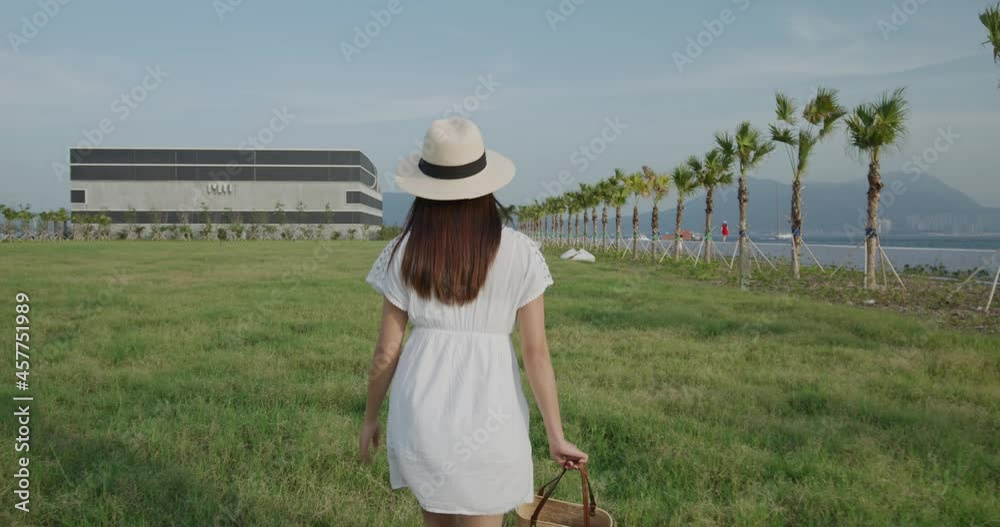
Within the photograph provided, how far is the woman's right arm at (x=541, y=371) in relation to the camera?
2279 mm

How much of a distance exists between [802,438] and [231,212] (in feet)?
284

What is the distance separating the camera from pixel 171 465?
4.43 m

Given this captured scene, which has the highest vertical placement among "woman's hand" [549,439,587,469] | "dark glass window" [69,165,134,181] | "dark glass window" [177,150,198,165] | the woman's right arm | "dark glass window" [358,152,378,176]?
"dark glass window" [358,152,378,176]

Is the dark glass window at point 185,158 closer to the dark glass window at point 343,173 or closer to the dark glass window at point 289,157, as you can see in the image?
the dark glass window at point 289,157

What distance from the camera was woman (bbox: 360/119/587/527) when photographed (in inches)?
87.0

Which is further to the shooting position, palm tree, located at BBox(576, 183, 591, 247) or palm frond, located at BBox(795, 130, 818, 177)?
palm tree, located at BBox(576, 183, 591, 247)

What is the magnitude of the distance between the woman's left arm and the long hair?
15cm

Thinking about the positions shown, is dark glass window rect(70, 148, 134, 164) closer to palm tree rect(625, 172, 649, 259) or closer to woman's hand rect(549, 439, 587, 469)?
palm tree rect(625, 172, 649, 259)

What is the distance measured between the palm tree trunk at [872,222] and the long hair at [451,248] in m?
18.2

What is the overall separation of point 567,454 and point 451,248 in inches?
30.1

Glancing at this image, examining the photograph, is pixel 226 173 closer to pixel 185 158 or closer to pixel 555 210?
pixel 185 158

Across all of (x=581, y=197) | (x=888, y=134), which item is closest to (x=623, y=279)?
(x=888, y=134)

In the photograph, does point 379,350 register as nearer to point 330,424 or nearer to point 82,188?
point 330,424

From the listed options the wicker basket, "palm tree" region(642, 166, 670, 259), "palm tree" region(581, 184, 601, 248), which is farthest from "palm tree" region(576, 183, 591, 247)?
the wicker basket
